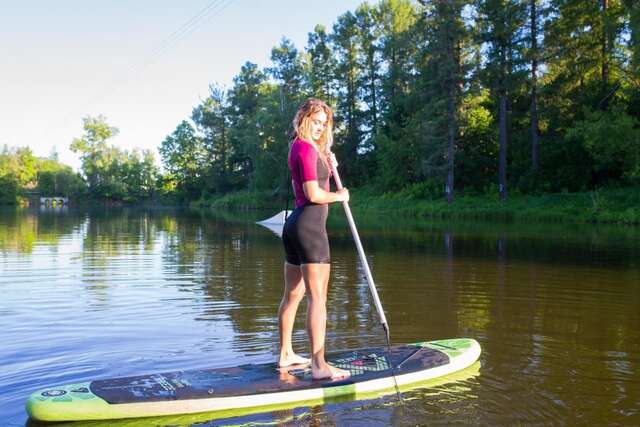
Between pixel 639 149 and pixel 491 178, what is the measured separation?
13631 mm

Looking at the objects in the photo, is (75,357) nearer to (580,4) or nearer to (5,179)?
(580,4)

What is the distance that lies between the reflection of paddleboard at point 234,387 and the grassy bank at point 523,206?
2197 centimetres

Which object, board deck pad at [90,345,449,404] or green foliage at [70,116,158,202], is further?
green foliage at [70,116,158,202]

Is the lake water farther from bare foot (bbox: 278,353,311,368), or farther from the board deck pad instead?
bare foot (bbox: 278,353,311,368)

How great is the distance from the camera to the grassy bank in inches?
987

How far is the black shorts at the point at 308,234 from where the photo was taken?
423 cm

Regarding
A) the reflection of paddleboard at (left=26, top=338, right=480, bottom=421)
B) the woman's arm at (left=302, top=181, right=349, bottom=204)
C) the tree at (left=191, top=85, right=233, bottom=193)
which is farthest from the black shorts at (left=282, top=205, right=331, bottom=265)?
the tree at (left=191, top=85, right=233, bottom=193)

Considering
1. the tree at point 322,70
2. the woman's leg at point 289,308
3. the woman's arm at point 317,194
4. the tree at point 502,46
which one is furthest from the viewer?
the tree at point 322,70

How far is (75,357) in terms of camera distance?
529 centimetres

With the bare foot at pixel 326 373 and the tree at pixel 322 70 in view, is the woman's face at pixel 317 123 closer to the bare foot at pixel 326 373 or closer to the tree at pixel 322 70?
the bare foot at pixel 326 373

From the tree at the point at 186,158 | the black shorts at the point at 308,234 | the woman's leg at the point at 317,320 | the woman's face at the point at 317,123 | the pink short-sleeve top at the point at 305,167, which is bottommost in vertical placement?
the woman's leg at the point at 317,320

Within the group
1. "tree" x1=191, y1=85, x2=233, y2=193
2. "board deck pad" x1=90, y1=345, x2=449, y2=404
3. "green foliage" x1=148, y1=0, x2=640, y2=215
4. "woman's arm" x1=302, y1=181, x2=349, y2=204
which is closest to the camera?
"board deck pad" x1=90, y1=345, x2=449, y2=404

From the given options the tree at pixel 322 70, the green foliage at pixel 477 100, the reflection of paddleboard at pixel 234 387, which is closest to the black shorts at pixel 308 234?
the reflection of paddleboard at pixel 234 387

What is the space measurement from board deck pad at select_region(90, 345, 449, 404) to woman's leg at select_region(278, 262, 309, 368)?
11cm
